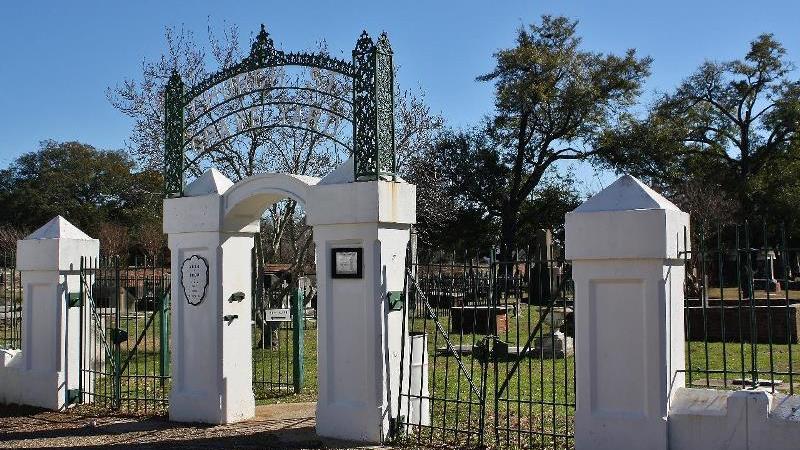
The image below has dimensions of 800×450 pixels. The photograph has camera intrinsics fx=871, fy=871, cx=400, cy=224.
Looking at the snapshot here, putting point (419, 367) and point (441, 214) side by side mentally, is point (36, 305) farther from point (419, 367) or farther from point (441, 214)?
point (441, 214)

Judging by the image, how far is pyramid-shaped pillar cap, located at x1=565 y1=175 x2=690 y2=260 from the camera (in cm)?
679

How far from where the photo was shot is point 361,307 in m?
8.64

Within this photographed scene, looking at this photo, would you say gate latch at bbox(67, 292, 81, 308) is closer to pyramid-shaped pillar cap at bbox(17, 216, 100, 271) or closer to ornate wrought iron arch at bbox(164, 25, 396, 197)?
pyramid-shaped pillar cap at bbox(17, 216, 100, 271)

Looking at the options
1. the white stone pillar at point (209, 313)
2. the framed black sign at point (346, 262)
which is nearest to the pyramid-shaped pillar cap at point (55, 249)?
the white stone pillar at point (209, 313)

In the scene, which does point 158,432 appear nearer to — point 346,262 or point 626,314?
point 346,262

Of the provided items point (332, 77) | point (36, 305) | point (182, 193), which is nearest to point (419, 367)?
point (182, 193)

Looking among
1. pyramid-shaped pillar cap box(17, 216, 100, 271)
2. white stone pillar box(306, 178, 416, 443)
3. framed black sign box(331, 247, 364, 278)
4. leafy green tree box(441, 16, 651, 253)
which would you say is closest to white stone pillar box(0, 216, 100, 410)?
pyramid-shaped pillar cap box(17, 216, 100, 271)

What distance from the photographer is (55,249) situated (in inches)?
443

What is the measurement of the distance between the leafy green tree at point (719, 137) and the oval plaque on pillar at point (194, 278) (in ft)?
99.6

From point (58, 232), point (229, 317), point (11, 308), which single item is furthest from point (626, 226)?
point (11, 308)

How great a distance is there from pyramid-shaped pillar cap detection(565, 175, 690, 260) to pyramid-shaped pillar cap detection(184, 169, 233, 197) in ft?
15.1

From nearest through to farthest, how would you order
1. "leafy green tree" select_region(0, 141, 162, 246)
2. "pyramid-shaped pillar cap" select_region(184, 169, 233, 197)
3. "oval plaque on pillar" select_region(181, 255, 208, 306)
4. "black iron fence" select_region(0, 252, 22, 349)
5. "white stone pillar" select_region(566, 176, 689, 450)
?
"white stone pillar" select_region(566, 176, 689, 450)
"oval plaque on pillar" select_region(181, 255, 208, 306)
"pyramid-shaped pillar cap" select_region(184, 169, 233, 197)
"black iron fence" select_region(0, 252, 22, 349)
"leafy green tree" select_region(0, 141, 162, 246)

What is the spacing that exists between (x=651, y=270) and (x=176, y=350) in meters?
5.79

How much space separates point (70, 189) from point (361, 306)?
155 feet
